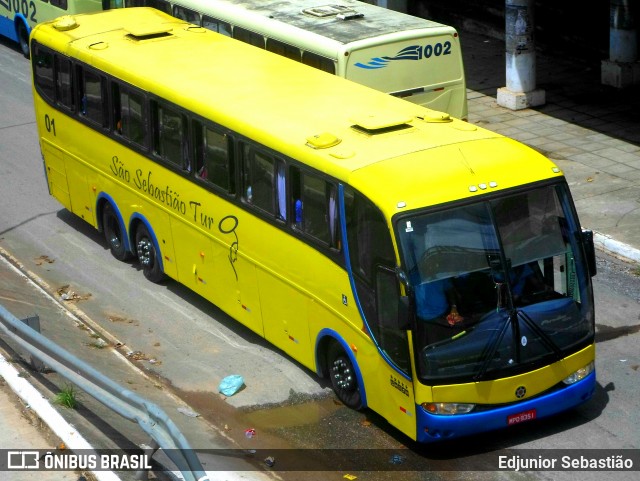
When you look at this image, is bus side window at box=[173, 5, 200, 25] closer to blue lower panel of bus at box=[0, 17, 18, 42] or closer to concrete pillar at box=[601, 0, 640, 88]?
blue lower panel of bus at box=[0, 17, 18, 42]

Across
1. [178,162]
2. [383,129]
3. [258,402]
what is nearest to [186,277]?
[178,162]

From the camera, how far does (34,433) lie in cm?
949

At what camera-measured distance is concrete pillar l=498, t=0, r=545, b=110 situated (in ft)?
69.6

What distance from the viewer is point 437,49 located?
16.5 m

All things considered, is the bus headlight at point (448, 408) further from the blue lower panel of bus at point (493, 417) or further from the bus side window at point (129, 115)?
the bus side window at point (129, 115)

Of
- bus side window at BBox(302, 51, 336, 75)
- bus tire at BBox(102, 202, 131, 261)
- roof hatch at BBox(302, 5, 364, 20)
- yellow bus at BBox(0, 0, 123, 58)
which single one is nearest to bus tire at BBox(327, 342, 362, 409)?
bus tire at BBox(102, 202, 131, 261)

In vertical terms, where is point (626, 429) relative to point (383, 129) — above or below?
below

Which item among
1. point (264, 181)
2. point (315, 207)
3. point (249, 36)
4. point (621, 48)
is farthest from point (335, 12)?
point (315, 207)

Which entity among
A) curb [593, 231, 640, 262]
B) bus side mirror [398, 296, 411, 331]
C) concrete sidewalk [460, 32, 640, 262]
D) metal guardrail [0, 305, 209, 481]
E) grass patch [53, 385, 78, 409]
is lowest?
concrete sidewalk [460, 32, 640, 262]

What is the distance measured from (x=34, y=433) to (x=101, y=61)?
6340mm

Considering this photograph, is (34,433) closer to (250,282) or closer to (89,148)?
(250,282)

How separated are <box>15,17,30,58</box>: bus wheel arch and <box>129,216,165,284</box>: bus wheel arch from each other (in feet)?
40.2

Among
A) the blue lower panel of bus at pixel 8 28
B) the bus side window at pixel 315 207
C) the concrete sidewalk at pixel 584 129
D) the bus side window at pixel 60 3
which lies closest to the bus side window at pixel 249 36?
the concrete sidewalk at pixel 584 129

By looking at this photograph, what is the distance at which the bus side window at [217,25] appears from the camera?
18.4m
